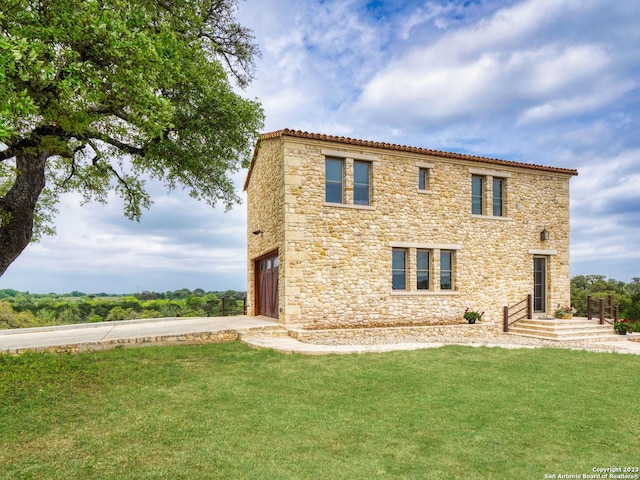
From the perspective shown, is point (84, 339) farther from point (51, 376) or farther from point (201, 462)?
point (201, 462)

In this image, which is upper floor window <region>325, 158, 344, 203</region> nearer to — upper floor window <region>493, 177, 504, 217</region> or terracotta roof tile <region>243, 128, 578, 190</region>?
terracotta roof tile <region>243, 128, 578, 190</region>

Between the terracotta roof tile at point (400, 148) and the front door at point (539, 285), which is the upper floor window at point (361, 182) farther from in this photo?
the front door at point (539, 285)

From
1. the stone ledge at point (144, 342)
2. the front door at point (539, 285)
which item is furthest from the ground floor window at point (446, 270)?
the stone ledge at point (144, 342)

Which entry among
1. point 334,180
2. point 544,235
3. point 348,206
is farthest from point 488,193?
point 334,180

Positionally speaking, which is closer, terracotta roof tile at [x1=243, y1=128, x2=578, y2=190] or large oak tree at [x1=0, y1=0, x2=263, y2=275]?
large oak tree at [x1=0, y1=0, x2=263, y2=275]

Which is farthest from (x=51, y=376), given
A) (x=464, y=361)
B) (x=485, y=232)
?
(x=485, y=232)

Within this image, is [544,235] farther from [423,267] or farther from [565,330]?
[423,267]

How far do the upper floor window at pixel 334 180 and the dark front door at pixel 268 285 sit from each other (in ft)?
9.74

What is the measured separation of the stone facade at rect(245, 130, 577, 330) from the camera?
1327 cm

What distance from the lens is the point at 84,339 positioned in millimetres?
10711

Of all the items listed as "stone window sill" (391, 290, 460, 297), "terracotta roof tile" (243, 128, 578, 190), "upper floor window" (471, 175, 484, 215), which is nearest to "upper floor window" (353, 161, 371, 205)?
"terracotta roof tile" (243, 128, 578, 190)

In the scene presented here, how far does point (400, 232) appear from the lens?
14.6 m

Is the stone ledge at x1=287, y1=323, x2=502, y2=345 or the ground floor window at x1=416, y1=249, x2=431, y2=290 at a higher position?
the ground floor window at x1=416, y1=249, x2=431, y2=290

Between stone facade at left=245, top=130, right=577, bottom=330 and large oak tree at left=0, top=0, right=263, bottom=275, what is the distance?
2710 mm
